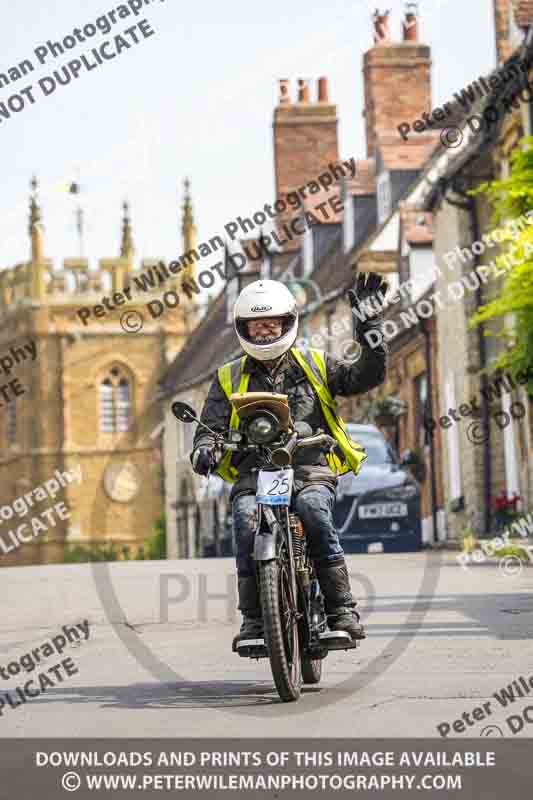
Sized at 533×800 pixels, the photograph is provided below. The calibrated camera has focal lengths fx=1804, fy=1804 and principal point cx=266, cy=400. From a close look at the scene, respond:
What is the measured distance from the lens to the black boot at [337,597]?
26.3 ft

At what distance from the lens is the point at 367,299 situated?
25.9 ft

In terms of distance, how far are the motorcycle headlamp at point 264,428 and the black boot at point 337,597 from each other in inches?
24.9

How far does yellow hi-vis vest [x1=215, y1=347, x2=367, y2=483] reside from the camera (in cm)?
820

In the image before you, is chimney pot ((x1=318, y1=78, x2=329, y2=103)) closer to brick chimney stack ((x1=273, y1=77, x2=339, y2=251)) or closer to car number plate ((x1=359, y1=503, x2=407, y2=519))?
brick chimney stack ((x1=273, y1=77, x2=339, y2=251))

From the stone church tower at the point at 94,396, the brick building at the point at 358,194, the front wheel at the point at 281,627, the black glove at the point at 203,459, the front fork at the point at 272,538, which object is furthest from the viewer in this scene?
the stone church tower at the point at 94,396

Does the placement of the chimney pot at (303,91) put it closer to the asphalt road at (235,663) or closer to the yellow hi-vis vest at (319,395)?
the asphalt road at (235,663)

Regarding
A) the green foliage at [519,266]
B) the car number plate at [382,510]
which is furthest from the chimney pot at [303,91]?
the green foliage at [519,266]

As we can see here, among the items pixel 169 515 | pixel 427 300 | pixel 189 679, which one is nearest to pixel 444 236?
pixel 427 300

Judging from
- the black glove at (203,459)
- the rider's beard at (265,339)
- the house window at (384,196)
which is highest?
the house window at (384,196)

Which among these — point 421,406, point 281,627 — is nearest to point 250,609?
point 281,627

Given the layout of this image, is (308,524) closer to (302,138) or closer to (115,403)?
(302,138)

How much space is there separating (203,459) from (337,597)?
862mm

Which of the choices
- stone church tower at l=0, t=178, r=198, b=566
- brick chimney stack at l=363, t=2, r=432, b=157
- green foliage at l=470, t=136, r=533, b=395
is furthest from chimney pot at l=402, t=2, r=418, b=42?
stone church tower at l=0, t=178, r=198, b=566
